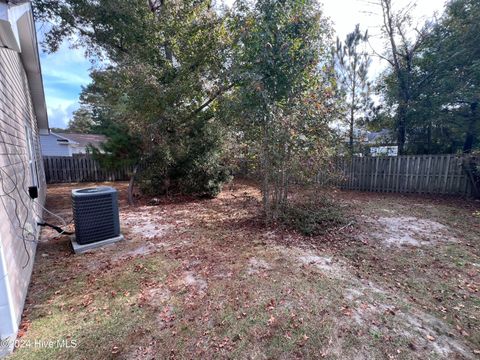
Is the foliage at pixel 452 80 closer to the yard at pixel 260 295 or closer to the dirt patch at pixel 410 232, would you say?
the dirt patch at pixel 410 232

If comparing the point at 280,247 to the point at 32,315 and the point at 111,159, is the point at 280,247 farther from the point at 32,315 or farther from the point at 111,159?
the point at 111,159

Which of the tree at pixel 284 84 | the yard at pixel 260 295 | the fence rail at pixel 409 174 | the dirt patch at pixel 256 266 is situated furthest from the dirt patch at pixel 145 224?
the fence rail at pixel 409 174

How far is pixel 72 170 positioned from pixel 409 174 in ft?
51.7

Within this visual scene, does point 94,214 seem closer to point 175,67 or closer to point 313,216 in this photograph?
point 313,216

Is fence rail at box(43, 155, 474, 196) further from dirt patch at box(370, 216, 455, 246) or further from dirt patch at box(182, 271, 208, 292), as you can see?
dirt patch at box(182, 271, 208, 292)

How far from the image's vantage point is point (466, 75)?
26.4 ft

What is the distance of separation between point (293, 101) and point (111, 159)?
6.22 m

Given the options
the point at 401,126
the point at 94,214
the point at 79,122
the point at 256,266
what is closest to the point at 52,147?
the point at 79,122

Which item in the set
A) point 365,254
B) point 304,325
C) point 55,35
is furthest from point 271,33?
point 55,35

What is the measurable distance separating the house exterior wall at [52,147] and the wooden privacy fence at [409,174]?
2331 cm

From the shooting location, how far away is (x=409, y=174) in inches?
325

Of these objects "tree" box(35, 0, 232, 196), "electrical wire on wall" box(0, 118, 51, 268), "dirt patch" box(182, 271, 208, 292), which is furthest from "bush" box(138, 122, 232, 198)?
"dirt patch" box(182, 271, 208, 292)

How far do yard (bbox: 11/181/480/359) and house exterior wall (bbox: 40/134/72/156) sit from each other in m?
20.2

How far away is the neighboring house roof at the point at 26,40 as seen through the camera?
209 cm
